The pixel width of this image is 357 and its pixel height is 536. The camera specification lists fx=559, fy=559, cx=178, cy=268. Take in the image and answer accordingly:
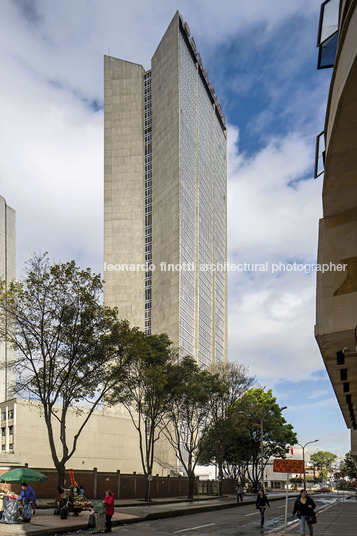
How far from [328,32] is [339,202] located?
8.83ft

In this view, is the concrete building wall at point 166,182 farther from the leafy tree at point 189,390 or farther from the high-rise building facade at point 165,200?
the leafy tree at point 189,390

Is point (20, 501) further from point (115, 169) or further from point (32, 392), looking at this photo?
point (115, 169)

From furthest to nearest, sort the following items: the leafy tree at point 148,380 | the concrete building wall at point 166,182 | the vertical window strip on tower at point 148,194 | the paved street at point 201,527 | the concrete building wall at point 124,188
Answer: the concrete building wall at point 124,188 < the vertical window strip on tower at point 148,194 < the concrete building wall at point 166,182 < the leafy tree at point 148,380 < the paved street at point 201,527

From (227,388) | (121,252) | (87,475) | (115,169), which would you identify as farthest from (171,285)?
(87,475)

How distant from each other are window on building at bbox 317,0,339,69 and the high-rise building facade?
93.2 meters

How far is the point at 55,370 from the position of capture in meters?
32.0

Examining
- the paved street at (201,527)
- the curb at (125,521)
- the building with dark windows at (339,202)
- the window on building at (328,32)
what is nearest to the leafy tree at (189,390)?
the curb at (125,521)

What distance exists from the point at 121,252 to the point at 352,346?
108 meters

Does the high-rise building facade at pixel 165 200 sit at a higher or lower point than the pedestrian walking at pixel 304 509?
→ higher

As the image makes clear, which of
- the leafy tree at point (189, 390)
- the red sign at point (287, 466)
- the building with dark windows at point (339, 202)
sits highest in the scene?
the building with dark windows at point (339, 202)

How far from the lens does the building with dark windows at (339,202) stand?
18.0 ft

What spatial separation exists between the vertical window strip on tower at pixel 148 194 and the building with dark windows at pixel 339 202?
326 ft

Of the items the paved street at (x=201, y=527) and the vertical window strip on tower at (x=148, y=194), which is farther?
the vertical window strip on tower at (x=148, y=194)

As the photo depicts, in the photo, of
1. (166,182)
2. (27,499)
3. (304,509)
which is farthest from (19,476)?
(166,182)
